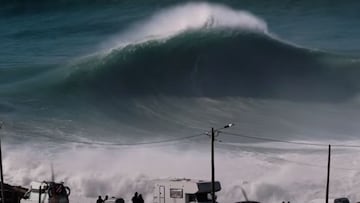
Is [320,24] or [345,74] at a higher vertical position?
[320,24]

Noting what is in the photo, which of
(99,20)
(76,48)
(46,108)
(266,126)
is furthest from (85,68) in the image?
(99,20)

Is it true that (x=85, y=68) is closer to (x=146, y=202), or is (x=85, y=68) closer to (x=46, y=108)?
(x=46, y=108)

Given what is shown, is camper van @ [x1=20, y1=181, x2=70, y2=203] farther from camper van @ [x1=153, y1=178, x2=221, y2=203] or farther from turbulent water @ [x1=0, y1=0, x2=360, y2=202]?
turbulent water @ [x1=0, y1=0, x2=360, y2=202]

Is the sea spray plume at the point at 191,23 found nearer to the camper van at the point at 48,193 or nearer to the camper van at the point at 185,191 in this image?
the camper van at the point at 185,191

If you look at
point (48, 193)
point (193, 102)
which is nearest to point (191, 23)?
point (193, 102)

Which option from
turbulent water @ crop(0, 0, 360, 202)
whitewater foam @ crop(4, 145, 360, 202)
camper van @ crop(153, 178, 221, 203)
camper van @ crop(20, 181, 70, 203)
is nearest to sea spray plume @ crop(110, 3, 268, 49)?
turbulent water @ crop(0, 0, 360, 202)

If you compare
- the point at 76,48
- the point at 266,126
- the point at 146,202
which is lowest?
the point at 146,202
